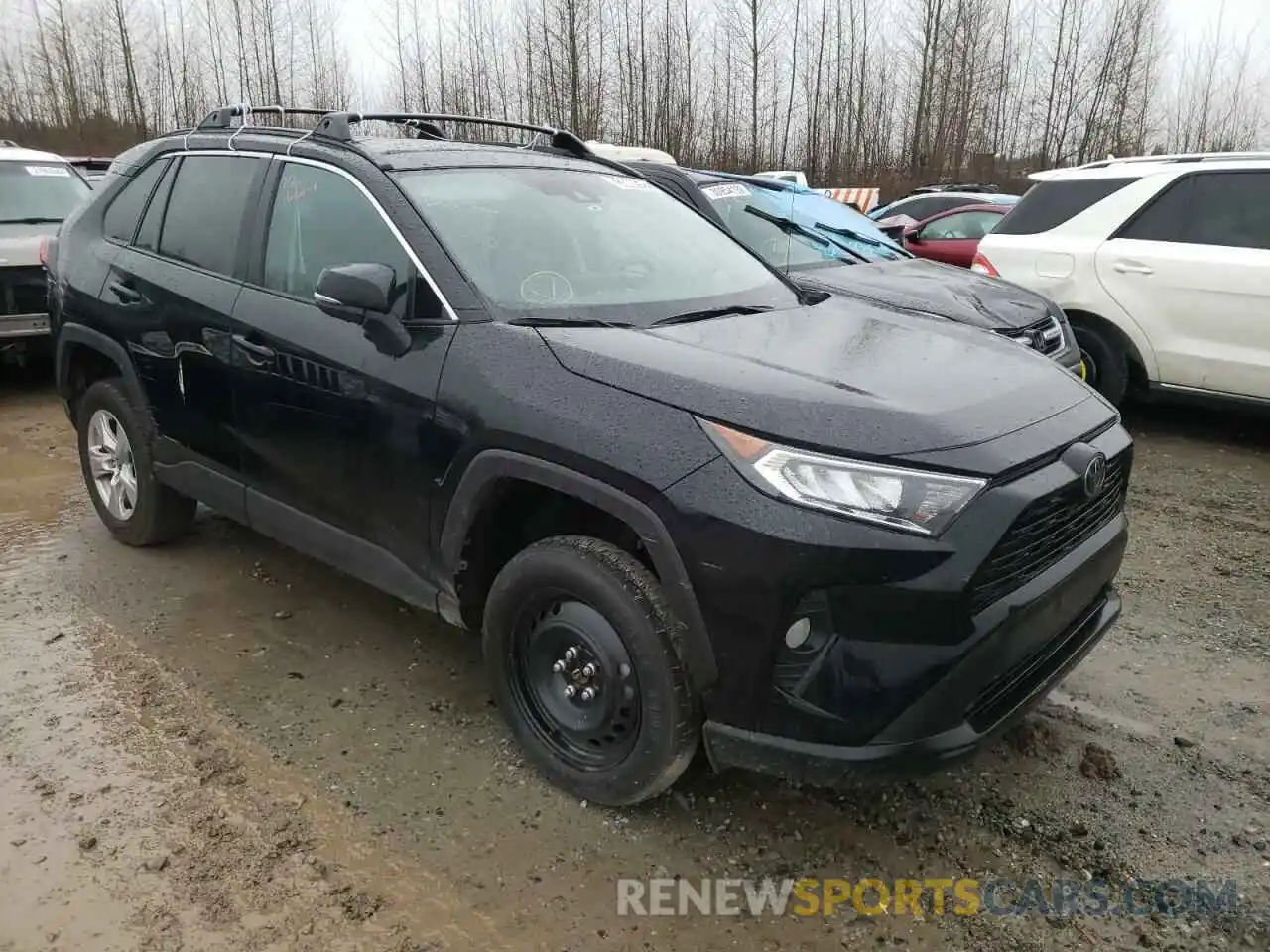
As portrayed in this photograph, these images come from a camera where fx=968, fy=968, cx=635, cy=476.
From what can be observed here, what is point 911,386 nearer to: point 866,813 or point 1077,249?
point 866,813

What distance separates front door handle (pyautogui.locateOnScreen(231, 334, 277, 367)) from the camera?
3332mm

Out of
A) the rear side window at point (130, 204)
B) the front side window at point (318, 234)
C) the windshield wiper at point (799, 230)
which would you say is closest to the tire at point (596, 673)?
the front side window at point (318, 234)

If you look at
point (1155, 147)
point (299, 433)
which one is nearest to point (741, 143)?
point (1155, 147)

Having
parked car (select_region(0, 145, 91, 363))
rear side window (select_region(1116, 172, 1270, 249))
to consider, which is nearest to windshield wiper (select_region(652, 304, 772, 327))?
rear side window (select_region(1116, 172, 1270, 249))

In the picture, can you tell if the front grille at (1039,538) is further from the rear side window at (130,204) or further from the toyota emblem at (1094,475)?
the rear side window at (130,204)

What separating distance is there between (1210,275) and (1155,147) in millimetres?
25289

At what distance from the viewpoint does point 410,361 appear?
2877 mm

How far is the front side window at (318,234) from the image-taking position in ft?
10.1

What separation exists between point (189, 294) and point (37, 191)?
19.5 feet

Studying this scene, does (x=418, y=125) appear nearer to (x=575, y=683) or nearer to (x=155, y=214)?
(x=155, y=214)

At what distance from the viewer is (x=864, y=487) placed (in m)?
2.20

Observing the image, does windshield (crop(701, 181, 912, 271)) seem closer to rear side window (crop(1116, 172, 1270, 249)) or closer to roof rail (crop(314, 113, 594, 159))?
Result: rear side window (crop(1116, 172, 1270, 249))

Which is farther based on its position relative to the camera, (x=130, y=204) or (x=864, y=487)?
(x=130, y=204)

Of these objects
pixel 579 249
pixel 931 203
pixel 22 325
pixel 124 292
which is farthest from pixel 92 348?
pixel 931 203
